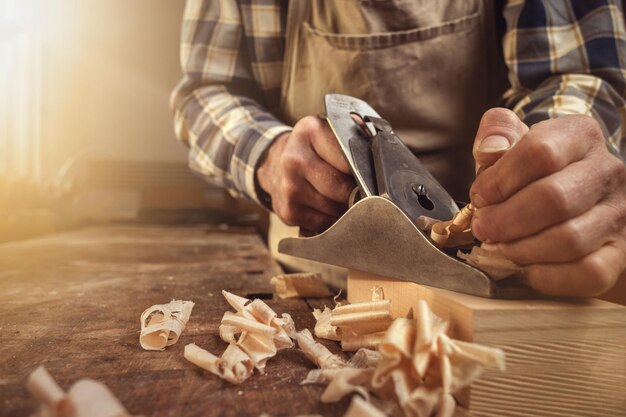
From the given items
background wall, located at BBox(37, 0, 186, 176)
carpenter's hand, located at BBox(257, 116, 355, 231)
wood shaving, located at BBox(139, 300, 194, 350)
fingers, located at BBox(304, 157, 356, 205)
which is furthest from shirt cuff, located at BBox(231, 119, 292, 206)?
background wall, located at BBox(37, 0, 186, 176)

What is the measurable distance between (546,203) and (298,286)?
50 cm

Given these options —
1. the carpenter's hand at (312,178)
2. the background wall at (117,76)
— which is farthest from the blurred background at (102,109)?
the carpenter's hand at (312,178)

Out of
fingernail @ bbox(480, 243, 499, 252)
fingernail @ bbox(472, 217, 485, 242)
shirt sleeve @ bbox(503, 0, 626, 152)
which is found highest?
shirt sleeve @ bbox(503, 0, 626, 152)

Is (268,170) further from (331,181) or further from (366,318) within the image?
(366,318)

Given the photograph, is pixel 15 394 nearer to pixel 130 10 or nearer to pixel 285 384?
pixel 285 384

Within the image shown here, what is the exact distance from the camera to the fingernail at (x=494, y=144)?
0.59 meters

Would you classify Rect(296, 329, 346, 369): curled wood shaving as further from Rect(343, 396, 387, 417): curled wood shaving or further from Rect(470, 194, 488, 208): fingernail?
Rect(470, 194, 488, 208): fingernail

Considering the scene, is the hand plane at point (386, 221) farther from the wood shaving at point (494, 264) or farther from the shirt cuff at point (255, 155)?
the shirt cuff at point (255, 155)

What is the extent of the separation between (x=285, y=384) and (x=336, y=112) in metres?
0.51

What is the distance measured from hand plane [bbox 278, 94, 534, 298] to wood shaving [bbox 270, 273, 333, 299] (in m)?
0.05

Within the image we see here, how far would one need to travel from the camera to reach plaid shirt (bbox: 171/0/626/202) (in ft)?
3.53

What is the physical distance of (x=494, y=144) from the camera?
0.60 metres

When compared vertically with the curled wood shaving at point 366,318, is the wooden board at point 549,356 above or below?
above

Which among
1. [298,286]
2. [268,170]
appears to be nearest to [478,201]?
[298,286]
